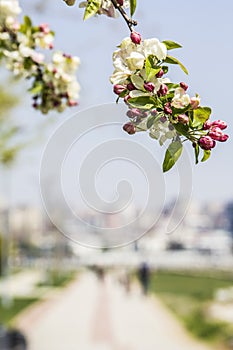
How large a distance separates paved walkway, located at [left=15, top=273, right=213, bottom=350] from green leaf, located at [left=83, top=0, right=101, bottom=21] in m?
7.08

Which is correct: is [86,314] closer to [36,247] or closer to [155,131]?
[155,131]

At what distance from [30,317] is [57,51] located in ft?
33.0

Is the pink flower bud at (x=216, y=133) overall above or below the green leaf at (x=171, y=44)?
below

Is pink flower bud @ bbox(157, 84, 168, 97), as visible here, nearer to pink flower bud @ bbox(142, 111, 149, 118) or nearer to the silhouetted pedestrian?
pink flower bud @ bbox(142, 111, 149, 118)

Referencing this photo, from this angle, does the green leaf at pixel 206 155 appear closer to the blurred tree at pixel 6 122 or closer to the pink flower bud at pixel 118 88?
the pink flower bud at pixel 118 88

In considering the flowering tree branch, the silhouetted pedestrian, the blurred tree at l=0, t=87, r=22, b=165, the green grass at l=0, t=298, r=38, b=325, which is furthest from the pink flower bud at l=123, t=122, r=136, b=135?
the silhouetted pedestrian

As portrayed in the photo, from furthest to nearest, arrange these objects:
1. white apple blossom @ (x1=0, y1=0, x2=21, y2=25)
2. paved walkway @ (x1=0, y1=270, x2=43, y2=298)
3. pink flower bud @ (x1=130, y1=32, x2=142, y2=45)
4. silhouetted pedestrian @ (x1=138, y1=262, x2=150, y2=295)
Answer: silhouetted pedestrian @ (x1=138, y1=262, x2=150, y2=295), paved walkway @ (x1=0, y1=270, x2=43, y2=298), white apple blossom @ (x1=0, y1=0, x2=21, y2=25), pink flower bud @ (x1=130, y1=32, x2=142, y2=45)

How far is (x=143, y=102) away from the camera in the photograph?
1.09m

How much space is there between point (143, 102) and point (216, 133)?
0.38 feet

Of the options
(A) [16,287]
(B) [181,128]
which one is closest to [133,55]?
(B) [181,128]

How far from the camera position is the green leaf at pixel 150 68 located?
3.51 ft

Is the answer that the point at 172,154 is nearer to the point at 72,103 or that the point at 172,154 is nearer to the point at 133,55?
the point at 133,55

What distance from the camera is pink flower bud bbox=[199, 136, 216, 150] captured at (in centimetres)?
107

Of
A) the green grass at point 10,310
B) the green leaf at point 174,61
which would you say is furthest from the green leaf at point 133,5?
the green grass at point 10,310
